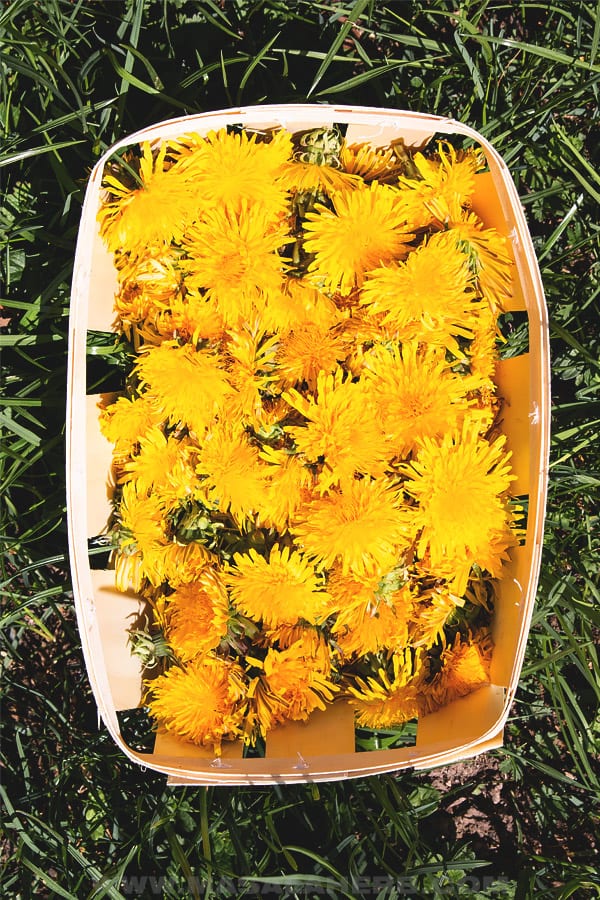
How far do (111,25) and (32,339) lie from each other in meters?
0.58

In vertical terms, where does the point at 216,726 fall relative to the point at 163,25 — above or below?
below

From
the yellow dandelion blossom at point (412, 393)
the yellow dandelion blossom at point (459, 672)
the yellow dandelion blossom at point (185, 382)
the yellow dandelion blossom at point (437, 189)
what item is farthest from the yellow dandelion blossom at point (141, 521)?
the yellow dandelion blossom at point (437, 189)

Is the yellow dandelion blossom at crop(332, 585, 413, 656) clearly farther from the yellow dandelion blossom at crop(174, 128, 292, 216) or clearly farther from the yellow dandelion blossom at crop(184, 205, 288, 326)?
the yellow dandelion blossom at crop(174, 128, 292, 216)

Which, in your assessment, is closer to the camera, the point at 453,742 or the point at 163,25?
the point at 453,742

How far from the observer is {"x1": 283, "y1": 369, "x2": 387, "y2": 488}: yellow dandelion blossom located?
0.92 m

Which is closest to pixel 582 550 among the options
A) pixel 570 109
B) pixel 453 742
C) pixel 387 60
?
pixel 453 742

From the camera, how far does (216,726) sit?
101 centimetres

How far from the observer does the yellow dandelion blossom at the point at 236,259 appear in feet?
3.12

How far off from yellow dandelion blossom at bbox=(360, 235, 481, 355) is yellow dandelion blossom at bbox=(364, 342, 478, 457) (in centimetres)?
3

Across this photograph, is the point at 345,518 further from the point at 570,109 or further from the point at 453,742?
the point at 570,109

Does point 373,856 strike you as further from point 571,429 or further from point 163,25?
point 163,25

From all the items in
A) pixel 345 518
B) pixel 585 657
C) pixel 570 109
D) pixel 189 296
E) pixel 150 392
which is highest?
pixel 570 109

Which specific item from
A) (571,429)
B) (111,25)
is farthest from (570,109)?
(111,25)

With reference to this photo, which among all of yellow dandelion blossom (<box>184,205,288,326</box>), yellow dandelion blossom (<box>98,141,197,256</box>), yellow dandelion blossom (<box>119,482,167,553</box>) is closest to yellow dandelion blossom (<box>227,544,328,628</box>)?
yellow dandelion blossom (<box>119,482,167,553</box>)
